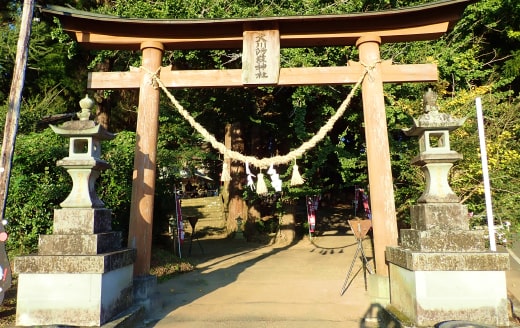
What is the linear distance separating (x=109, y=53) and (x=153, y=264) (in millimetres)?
6133

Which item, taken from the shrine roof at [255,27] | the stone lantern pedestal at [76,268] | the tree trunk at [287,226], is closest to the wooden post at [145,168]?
the shrine roof at [255,27]

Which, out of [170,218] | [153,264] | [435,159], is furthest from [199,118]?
[435,159]

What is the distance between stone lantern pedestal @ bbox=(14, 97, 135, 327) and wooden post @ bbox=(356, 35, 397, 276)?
4.06 meters

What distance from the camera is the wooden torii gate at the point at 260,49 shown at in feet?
20.3

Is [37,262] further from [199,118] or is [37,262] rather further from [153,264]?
[199,118]

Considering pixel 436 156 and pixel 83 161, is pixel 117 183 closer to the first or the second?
pixel 83 161

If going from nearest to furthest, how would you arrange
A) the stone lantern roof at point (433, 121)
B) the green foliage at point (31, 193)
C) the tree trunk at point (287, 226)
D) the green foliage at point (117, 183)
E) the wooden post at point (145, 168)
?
the stone lantern roof at point (433, 121) < the wooden post at point (145, 168) < the green foliage at point (31, 193) < the green foliage at point (117, 183) < the tree trunk at point (287, 226)

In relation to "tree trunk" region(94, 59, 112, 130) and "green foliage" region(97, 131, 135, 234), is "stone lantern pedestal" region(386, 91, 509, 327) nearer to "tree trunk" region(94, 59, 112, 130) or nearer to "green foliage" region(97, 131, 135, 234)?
"green foliage" region(97, 131, 135, 234)

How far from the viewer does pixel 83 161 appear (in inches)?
198

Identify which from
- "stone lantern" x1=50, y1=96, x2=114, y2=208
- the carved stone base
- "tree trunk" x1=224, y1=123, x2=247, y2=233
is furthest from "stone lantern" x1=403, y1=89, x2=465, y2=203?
"tree trunk" x1=224, y1=123, x2=247, y2=233

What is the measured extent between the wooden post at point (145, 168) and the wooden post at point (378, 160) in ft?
12.4

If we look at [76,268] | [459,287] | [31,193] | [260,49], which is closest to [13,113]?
[31,193]

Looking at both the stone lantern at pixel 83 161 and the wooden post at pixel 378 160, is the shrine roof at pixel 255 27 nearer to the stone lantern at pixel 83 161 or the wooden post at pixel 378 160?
the wooden post at pixel 378 160

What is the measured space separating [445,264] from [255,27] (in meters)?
4.94
